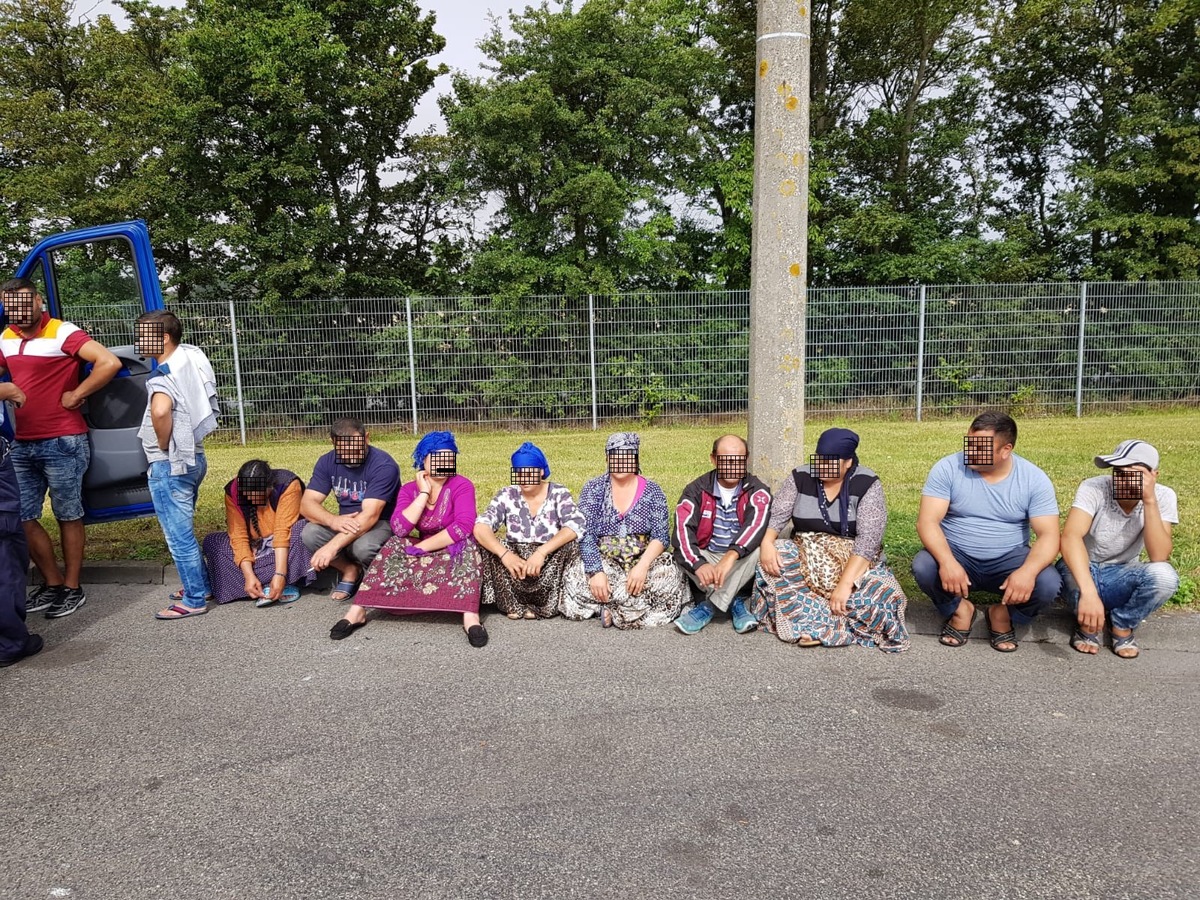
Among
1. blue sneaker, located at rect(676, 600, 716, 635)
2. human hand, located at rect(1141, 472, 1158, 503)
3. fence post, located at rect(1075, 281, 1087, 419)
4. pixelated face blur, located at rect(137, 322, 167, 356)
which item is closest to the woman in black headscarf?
blue sneaker, located at rect(676, 600, 716, 635)

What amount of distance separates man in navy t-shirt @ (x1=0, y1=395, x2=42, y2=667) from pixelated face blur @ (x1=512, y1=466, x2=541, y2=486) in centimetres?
280

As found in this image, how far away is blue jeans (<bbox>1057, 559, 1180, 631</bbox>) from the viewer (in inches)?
161

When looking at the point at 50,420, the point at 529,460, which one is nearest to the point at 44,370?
the point at 50,420

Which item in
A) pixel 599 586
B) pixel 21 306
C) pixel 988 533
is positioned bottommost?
pixel 599 586

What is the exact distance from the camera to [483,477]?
30.2ft

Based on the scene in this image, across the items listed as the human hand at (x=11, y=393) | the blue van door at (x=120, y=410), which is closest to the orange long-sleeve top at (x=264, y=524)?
the blue van door at (x=120, y=410)

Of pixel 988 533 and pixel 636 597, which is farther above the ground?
pixel 988 533

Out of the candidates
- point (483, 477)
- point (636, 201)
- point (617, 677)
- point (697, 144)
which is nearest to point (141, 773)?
point (617, 677)

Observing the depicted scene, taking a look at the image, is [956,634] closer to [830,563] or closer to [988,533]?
[988,533]

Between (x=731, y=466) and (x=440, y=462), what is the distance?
71.8 inches

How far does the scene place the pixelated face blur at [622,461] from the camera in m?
4.91

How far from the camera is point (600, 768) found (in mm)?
3172

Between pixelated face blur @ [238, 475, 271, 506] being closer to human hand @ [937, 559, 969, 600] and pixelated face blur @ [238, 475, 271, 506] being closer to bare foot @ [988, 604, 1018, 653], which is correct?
human hand @ [937, 559, 969, 600]

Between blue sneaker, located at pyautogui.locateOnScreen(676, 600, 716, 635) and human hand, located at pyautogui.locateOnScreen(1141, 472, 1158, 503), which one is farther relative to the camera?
blue sneaker, located at pyautogui.locateOnScreen(676, 600, 716, 635)
